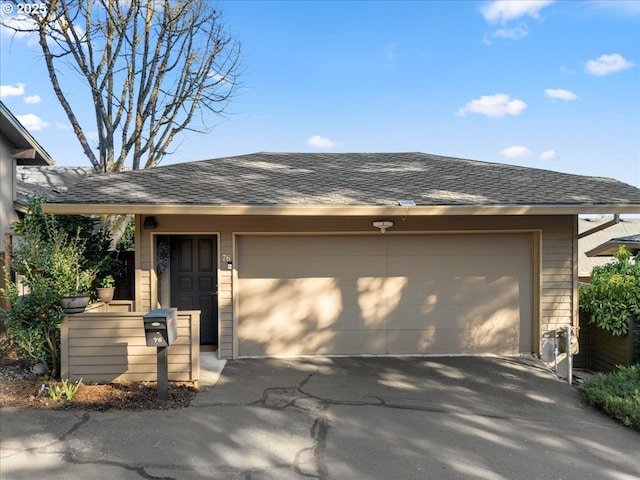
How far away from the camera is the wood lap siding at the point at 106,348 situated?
5.05m

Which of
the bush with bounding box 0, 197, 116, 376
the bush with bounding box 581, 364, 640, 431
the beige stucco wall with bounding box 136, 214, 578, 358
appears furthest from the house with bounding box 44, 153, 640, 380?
the bush with bounding box 581, 364, 640, 431

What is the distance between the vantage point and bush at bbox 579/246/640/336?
6195mm

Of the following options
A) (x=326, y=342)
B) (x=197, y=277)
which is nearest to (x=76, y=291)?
(x=197, y=277)

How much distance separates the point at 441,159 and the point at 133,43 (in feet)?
33.0

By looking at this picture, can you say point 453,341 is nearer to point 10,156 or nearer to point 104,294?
point 104,294

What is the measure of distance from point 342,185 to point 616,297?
14.9ft

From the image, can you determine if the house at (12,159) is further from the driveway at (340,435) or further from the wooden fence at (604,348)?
the wooden fence at (604,348)

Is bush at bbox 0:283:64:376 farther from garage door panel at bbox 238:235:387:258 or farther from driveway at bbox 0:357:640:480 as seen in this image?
garage door panel at bbox 238:235:387:258

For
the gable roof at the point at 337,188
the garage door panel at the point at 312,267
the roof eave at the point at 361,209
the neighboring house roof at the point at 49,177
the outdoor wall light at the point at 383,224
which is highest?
the neighboring house roof at the point at 49,177

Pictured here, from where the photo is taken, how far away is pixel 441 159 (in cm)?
870

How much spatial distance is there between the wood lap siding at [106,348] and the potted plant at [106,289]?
99cm

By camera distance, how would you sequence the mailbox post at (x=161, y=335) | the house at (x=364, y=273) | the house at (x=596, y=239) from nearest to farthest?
the mailbox post at (x=161, y=335), the house at (x=364, y=273), the house at (x=596, y=239)

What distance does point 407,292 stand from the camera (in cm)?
652

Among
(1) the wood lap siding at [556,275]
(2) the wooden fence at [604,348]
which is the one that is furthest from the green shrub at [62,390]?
(2) the wooden fence at [604,348]
